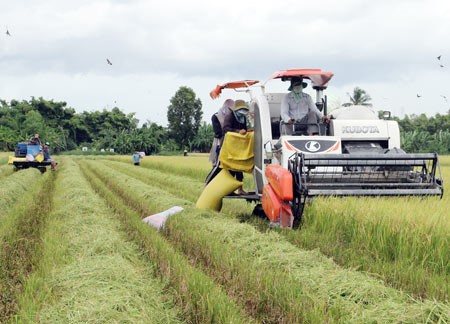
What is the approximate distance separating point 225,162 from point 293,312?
14.7ft

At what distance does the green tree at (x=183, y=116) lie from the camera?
64188 mm

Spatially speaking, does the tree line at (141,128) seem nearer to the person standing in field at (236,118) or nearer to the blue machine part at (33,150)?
the blue machine part at (33,150)

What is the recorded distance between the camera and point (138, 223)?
6.99 metres

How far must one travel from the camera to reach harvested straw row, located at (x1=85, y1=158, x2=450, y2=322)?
10.4 ft

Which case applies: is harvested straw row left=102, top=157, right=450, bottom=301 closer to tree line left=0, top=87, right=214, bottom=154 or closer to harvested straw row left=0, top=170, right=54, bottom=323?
harvested straw row left=0, top=170, right=54, bottom=323

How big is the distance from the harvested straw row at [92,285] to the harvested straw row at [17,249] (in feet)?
0.50

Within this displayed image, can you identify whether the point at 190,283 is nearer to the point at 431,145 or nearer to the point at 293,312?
the point at 293,312

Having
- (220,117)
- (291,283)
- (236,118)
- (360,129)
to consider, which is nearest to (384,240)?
(291,283)

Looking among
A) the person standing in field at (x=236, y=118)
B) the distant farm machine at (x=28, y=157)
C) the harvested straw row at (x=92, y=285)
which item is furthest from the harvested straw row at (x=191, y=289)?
the distant farm machine at (x=28, y=157)

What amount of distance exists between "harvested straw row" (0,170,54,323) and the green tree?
182ft

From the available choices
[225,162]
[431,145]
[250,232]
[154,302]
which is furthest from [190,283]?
[431,145]

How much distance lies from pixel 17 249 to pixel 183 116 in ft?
195

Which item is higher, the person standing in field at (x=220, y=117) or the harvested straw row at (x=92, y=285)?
the person standing in field at (x=220, y=117)

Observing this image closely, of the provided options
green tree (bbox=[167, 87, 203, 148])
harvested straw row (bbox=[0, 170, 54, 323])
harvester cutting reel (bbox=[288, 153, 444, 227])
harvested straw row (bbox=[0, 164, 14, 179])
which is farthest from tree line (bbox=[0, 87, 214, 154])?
harvester cutting reel (bbox=[288, 153, 444, 227])
